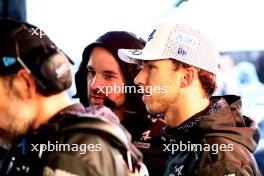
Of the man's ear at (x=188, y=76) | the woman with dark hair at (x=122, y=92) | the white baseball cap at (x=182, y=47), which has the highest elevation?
the white baseball cap at (x=182, y=47)

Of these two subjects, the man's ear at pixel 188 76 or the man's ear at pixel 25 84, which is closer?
the man's ear at pixel 25 84

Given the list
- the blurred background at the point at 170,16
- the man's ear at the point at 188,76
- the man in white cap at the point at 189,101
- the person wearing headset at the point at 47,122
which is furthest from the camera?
the blurred background at the point at 170,16

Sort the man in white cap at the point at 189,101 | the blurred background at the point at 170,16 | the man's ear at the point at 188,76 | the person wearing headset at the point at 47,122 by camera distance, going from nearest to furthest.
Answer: the person wearing headset at the point at 47,122 → the man in white cap at the point at 189,101 → the man's ear at the point at 188,76 → the blurred background at the point at 170,16

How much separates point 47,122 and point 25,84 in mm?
120

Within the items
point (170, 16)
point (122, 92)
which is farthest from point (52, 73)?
point (170, 16)

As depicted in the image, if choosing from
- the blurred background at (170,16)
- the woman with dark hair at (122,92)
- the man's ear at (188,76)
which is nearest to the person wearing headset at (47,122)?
the man's ear at (188,76)

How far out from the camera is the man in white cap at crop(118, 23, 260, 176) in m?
1.75

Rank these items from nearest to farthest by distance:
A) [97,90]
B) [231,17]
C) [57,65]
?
1. [57,65]
2. [97,90]
3. [231,17]

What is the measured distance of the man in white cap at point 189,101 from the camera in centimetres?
175

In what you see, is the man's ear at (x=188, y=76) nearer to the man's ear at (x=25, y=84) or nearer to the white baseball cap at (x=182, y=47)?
the white baseball cap at (x=182, y=47)

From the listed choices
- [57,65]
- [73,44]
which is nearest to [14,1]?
[73,44]

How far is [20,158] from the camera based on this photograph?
1.25 meters

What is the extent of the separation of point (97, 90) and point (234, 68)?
133 centimetres

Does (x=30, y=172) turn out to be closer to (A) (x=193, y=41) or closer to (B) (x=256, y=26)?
(A) (x=193, y=41)
